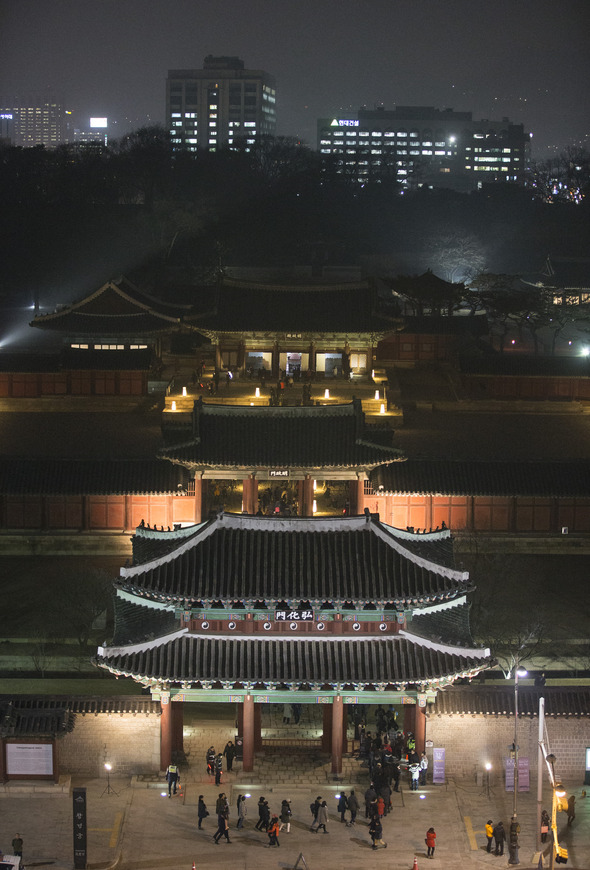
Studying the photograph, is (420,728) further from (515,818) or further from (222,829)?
(222,829)

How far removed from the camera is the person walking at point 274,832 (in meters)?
23.4

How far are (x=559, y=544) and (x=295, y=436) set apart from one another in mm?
10805

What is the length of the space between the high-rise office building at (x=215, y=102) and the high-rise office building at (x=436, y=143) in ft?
43.2

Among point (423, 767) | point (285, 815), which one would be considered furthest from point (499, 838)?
point (285, 815)

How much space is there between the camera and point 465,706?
84.3 feet

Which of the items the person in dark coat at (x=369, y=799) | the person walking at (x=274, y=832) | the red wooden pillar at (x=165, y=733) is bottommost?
the person walking at (x=274, y=832)

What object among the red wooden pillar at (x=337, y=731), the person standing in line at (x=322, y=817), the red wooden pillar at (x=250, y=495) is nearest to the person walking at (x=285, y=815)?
the person standing in line at (x=322, y=817)

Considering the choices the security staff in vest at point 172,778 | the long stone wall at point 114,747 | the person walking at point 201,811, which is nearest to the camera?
the person walking at point 201,811

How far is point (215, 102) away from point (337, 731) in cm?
16735

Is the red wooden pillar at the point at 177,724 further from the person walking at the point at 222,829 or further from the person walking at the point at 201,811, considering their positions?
the person walking at the point at 222,829

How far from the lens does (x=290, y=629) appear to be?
84.0 feet

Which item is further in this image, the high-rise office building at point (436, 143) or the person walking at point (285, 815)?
Answer: the high-rise office building at point (436, 143)

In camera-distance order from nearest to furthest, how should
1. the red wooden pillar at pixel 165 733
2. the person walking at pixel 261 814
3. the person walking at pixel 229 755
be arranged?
the person walking at pixel 261 814 → the red wooden pillar at pixel 165 733 → the person walking at pixel 229 755

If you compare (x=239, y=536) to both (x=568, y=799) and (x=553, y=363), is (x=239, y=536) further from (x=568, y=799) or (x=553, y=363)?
(x=553, y=363)
